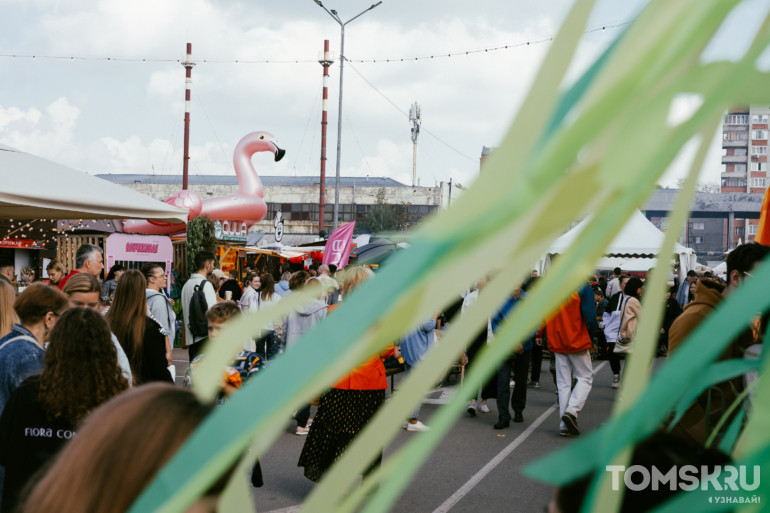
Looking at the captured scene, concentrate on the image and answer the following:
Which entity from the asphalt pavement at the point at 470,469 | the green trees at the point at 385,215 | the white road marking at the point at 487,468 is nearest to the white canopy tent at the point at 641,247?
the asphalt pavement at the point at 470,469

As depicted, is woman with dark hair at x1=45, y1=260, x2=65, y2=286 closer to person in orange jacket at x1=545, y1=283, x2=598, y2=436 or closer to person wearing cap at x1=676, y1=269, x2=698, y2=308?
person in orange jacket at x1=545, y1=283, x2=598, y2=436

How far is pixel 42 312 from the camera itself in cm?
350

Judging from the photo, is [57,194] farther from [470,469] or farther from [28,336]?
[470,469]

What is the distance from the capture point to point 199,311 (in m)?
7.13

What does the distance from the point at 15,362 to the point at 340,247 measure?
1100 cm

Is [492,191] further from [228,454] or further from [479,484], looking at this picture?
[479,484]

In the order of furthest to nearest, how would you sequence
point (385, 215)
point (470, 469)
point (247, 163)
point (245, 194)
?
point (385, 215)
point (247, 163)
point (245, 194)
point (470, 469)

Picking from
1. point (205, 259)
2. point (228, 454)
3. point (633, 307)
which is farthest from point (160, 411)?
point (633, 307)

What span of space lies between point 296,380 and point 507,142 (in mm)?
149

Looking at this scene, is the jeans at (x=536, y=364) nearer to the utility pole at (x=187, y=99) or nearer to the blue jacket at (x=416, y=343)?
the blue jacket at (x=416, y=343)

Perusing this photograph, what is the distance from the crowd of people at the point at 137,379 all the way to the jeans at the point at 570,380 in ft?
0.04

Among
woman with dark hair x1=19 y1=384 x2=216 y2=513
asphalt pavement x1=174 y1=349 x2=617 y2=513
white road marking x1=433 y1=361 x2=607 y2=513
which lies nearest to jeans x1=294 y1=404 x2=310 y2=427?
asphalt pavement x1=174 y1=349 x2=617 y2=513

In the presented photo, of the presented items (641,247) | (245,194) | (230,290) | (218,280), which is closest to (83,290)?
(230,290)

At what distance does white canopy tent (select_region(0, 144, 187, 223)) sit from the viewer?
5562 millimetres
